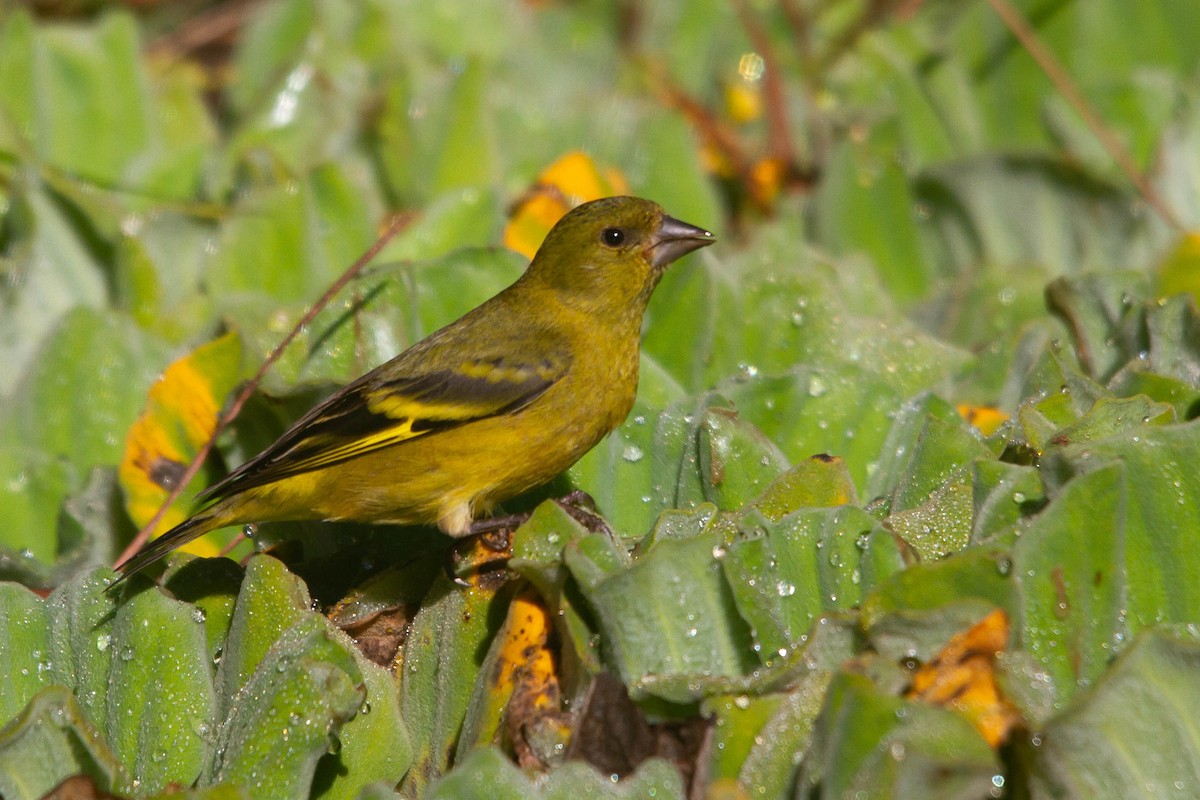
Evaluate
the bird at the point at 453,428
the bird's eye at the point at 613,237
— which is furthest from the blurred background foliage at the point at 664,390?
the bird's eye at the point at 613,237

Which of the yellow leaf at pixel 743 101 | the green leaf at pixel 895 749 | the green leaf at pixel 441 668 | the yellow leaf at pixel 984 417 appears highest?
the yellow leaf at pixel 743 101

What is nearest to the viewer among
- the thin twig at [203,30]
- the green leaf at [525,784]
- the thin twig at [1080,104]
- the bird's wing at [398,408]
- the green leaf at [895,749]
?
the green leaf at [895,749]

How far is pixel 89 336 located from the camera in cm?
369

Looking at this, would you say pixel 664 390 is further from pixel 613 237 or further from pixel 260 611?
pixel 260 611

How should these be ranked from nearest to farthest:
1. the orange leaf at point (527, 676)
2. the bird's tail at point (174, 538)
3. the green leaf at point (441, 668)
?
the orange leaf at point (527, 676) → the green leaf at point (441, 668) → the bird's tail at point (174, 538)

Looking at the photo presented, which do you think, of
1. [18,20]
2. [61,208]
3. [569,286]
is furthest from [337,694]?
[18,20]

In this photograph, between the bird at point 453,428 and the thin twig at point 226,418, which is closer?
the bird at point 453,428

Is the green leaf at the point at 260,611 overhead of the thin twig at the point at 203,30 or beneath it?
beneath

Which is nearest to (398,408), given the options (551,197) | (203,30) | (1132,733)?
(551,197)

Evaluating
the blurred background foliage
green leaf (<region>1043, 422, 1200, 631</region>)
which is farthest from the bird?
green leaf (<region>1043, 422, 1200, 631</region>)

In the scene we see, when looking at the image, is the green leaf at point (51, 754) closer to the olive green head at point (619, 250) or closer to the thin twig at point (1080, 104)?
the olive green head at point (619, 250)

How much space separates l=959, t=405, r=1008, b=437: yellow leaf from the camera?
3.16 meters

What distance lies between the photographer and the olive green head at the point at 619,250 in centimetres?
333

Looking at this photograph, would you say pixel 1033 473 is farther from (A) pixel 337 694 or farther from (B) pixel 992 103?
(B) pixel 992 103
